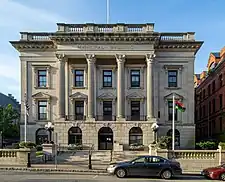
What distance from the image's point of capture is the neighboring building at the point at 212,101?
5259cm

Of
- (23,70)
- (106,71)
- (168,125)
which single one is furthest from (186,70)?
(23,70)

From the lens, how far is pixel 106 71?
50.0m

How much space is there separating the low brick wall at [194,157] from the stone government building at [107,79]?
19276 mm

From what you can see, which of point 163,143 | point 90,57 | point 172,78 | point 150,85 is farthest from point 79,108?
point 163,143

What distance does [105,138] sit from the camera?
4734 centimetres

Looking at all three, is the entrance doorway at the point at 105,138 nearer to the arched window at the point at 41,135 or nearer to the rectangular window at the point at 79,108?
the rectangular window at the point at 79,108

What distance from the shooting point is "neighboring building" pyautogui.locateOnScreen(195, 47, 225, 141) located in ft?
173

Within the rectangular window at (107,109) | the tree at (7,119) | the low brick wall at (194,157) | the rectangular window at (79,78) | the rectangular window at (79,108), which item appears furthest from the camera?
the tree at (7,119)

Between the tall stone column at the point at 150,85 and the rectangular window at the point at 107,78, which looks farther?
the rectangular window at the point at 107,78

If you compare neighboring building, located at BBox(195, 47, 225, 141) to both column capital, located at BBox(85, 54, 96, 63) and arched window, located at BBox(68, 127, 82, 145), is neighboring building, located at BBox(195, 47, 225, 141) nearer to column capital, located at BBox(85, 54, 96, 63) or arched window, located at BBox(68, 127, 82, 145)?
column capital, located at BBox(85, 54, 96, 63)

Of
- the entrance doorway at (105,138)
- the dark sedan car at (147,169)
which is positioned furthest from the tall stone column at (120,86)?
the dark sedan car at (147,169)

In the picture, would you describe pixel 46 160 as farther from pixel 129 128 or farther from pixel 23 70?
pixel 23 70

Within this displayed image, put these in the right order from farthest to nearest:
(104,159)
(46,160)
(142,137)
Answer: (142,137) < (104,159) < (46,160)

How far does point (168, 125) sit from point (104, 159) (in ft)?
52.5
